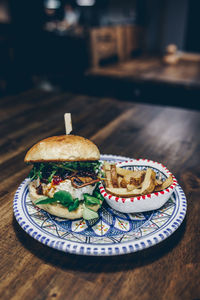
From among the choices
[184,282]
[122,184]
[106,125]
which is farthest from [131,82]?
[184,282]

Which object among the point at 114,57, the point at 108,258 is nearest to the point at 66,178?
the point at 108,258

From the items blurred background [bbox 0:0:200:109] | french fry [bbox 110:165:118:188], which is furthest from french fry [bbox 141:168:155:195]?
blurred background [bbox 0:0:200:109]

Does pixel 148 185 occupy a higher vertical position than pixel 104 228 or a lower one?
higher

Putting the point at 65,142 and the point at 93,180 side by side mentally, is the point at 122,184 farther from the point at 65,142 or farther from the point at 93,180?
the point at 65,142

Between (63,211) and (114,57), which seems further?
(114,57)

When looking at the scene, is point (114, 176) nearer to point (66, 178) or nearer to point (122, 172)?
point (122, 172)

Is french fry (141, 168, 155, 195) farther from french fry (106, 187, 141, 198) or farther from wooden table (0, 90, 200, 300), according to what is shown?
wooden table (0, 90, 200, 300)
